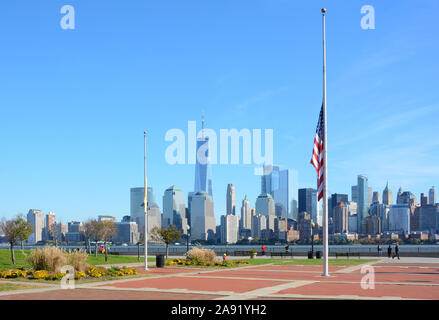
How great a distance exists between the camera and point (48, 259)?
28.3 metres

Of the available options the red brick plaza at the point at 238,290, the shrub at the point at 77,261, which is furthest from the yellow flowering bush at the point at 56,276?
the red brick plaza at the point at 238,290

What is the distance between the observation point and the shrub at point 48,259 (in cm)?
2830

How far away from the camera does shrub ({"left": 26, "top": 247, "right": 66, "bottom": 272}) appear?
1114 inches

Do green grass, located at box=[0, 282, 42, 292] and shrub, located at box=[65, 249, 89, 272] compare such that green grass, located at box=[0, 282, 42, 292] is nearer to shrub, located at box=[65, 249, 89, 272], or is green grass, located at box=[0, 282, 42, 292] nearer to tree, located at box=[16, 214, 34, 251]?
shrub, located at box=[65, 249, 89, 272]

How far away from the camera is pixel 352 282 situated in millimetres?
24922

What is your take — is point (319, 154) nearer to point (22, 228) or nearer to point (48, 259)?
point (48, 259)

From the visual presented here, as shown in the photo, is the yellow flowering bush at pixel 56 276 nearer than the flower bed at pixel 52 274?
Yes

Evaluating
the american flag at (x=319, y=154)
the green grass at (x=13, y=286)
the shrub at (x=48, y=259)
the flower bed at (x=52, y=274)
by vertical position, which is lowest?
the flower bed at (x=52, y=274)

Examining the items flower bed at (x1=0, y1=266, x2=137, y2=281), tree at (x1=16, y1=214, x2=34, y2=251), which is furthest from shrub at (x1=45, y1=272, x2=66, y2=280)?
tree at (x1=16, y1=214, x2=34, y2=251)

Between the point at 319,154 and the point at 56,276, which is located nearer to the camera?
the point at 56,276

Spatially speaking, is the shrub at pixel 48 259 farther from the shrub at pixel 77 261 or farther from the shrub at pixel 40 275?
the shrub at pixel 40 275

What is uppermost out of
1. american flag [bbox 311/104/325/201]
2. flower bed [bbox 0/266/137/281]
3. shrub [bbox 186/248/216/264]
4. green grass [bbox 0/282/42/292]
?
american flag [bbox 311/104/325/201]

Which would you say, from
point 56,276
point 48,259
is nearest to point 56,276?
point 56,276
